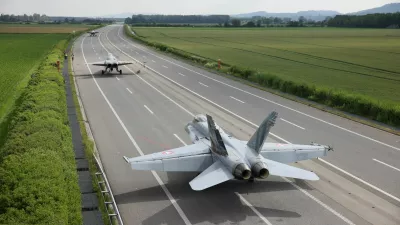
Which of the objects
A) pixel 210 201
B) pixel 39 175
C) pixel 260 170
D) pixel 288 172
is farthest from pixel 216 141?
pixel 39 175

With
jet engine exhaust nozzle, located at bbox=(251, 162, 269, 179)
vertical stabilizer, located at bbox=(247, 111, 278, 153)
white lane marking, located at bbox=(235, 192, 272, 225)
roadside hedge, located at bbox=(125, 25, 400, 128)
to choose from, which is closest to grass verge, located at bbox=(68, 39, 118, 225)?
white lane marking, located at bbox=(235, 192, 272, 225)

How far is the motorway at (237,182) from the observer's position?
1811 cm

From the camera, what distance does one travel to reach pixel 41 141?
67.2 ft

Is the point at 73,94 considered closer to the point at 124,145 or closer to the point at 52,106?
the point at 52,106

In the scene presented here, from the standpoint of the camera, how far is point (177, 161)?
1938 cm

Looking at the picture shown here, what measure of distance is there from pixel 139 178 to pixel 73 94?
912 inches

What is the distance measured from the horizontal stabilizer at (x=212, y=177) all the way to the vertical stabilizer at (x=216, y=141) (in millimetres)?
610

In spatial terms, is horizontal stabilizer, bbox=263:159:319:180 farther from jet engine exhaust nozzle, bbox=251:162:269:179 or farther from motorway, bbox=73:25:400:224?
motorway, bbox=73:25:400:224

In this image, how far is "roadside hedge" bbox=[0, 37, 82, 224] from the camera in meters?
13.9

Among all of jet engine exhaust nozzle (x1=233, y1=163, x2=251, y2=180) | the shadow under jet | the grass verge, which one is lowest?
the shadow under jet

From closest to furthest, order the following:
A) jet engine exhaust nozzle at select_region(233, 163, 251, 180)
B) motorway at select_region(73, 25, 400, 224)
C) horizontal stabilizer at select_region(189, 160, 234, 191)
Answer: horizontal stabilizer at select_region(189, 160, 234, 191) < jet engine exhaust nozzle at select_region(233, 163, 251, 180) < motorway at select_region(73, 25, 400, 224)

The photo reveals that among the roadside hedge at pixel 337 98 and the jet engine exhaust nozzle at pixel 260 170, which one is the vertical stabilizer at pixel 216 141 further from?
the roadside hedge at pixel 337 98

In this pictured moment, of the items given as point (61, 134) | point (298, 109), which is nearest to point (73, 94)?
point (61, 134)

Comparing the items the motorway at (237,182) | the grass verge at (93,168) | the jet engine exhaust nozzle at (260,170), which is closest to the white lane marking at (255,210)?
the motorway at (237,182)
